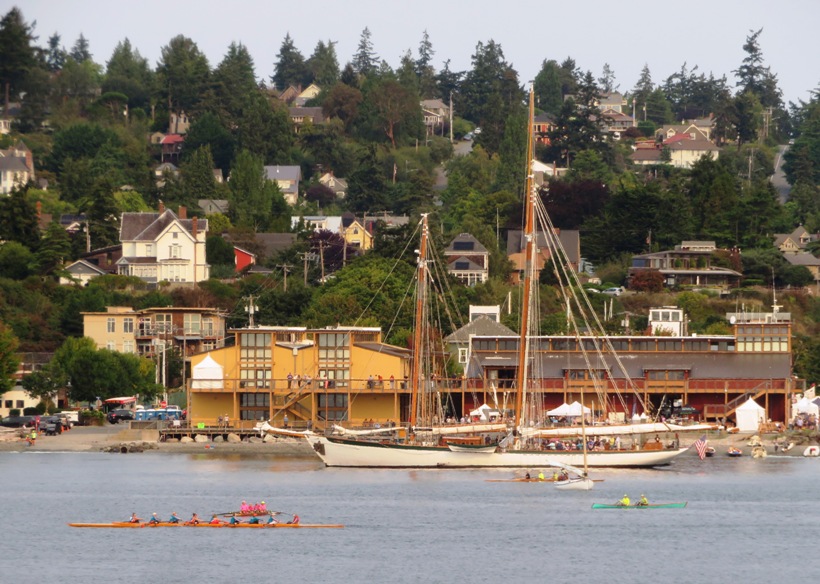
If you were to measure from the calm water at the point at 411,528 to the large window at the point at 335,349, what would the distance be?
13.8m

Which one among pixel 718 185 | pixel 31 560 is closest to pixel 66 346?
pixel 31 560

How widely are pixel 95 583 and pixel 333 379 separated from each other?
172 ft

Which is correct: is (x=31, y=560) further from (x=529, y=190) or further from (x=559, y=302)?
(x=559, y=302)

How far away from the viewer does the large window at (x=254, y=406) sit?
→ 119375 mm

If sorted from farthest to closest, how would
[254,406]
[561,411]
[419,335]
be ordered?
1. [254,406]
2. [561,411]
3. [419,335]

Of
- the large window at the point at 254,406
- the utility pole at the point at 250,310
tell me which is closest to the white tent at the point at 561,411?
the large window at the point at 254,406

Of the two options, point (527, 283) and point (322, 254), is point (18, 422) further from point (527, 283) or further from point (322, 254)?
point (322, 254)

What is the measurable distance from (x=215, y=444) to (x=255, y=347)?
7561mm

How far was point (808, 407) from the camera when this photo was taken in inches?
4648

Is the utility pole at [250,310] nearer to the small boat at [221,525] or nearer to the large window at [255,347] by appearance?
the large window at [255,347]

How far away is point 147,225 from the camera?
166375 mm

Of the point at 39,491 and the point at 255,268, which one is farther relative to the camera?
the point at 255,268

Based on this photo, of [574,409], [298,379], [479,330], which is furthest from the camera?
[479,330]

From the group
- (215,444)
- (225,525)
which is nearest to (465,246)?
(215,444)
